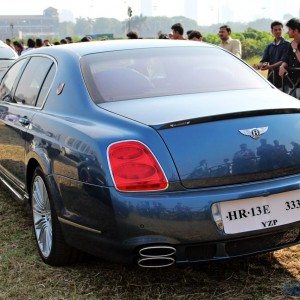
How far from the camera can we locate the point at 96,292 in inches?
131

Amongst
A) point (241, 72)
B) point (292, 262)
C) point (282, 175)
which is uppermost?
point (241, 72)

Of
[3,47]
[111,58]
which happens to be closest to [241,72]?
[111,58]

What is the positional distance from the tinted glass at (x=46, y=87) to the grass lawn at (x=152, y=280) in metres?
1.08

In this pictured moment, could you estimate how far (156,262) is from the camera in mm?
2947

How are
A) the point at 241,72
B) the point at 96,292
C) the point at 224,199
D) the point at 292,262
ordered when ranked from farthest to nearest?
the point at 241,72 < the point at 292,262 < the point at 96,292 < the point at 224,199

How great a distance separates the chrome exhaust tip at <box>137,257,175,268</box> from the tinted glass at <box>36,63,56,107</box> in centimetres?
152

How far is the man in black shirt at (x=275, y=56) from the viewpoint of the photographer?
26.8ft

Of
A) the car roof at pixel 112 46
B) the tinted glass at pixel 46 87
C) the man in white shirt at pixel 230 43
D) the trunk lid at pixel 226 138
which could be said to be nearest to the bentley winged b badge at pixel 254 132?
the trunk lid at pixel 226 138

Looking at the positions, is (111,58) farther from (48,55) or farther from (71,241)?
(71,241)

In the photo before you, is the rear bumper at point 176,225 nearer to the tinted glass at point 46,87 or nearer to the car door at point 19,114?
the tinted glass at point 46,87

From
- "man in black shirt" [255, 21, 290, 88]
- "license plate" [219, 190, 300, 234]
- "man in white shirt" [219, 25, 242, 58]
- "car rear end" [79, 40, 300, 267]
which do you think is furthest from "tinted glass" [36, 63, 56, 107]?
"man in white shirt" [219, 25, 242, 58]

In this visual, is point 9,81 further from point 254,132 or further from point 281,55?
point 281,55

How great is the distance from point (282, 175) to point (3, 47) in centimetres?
983

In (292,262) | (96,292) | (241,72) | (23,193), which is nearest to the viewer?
(96,292)
